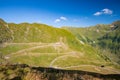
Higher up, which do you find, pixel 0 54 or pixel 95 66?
pixel 0 54

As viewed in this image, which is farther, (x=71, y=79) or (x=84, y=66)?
(x=84, y=66)

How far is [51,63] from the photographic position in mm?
193125


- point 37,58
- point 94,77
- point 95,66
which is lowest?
point 95,66

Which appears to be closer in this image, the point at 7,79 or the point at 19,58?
the point at 7,79

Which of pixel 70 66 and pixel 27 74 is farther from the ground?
pixel 27 74

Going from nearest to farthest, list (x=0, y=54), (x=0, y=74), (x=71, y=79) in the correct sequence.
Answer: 1. (x=71, y=79)
2. (x=0, y=74)
3. (x=0, y=54)

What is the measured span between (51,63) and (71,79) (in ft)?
595

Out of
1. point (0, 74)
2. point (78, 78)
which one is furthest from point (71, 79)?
point (0, 74)

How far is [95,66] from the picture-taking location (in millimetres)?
198375

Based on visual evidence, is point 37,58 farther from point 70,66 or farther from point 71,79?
point 71,79

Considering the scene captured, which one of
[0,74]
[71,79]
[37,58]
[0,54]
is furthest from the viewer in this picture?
[37,58]

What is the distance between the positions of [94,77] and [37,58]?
186 metres

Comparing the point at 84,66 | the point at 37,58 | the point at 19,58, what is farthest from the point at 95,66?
the point at 19,58

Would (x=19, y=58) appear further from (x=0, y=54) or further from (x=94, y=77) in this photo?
(x=94, y=77)
